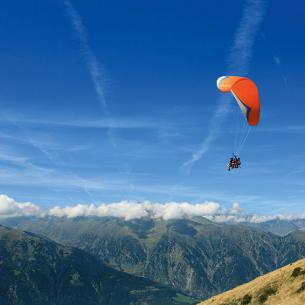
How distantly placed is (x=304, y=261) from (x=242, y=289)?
994 cm

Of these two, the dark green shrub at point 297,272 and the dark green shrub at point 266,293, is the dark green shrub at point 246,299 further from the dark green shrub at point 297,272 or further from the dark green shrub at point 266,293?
the dark green shrub at point 297,272

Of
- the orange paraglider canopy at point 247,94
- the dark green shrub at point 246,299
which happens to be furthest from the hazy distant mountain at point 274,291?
the orange paraglider canopy at point 247,94

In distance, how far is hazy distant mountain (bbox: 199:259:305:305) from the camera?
54.0 m

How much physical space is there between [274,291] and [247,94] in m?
26.2

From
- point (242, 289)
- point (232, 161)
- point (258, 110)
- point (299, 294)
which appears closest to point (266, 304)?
point (299, 294)

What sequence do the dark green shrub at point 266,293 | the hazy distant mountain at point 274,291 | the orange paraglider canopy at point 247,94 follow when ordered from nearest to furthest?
the hazy distant mountain at point 274,291 < the dark green shrub at point 266,293 < the orange paraglider canopy at point 247,94

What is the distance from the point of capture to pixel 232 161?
62500 mm

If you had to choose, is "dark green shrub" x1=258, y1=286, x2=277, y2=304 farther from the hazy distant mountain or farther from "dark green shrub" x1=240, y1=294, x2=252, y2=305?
"dark green shrub" x1=240, y1=294, x2=252, y2=305

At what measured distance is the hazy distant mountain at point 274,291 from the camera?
54031mm

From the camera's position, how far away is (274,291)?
58.0 metres

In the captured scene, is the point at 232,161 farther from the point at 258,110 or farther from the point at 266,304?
the point at 266,304

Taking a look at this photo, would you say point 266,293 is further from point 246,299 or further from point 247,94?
point 247,94

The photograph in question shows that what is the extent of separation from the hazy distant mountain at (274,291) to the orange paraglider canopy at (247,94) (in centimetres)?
2151

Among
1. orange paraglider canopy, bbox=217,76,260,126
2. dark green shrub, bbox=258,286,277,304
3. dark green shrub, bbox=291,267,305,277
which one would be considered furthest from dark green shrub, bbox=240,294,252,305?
orange paraglider canopy, bbox=217,76,260,126
